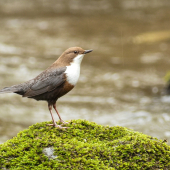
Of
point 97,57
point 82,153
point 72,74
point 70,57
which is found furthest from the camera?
point 97,57

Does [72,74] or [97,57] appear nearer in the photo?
[72,74]

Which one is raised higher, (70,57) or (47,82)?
(70,57)

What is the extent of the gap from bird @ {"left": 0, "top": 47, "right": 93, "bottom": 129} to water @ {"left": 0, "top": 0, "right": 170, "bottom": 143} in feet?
12.2

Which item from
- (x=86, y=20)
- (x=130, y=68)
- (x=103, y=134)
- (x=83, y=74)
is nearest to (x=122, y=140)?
(x=103, y=134)

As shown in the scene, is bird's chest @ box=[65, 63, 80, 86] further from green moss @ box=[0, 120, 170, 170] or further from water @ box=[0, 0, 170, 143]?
water @ box=[0, 0, 170, 143]

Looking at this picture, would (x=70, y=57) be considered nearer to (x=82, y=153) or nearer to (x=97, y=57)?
(x=82, y=153)

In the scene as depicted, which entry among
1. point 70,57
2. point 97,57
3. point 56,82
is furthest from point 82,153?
point 97,57

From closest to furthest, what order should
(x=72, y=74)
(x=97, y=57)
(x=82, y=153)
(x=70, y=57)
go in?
(x=82, y=153) < (x=72, y=74) < (x=70, y=57) < (x=97, y=57)

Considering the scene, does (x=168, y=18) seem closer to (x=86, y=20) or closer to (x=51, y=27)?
(x=86, y=20)

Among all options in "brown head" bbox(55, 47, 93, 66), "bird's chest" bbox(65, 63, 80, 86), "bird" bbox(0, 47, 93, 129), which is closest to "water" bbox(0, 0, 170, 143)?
"bird" bbox(0, 47, 93, 129)

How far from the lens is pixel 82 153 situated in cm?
343

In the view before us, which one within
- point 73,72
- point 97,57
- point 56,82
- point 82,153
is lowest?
point 82,153

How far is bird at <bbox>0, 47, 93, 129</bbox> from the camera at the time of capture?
418 cm

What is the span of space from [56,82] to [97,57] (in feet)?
33.4
